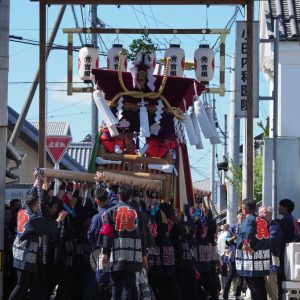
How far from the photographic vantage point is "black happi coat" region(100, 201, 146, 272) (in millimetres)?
13992

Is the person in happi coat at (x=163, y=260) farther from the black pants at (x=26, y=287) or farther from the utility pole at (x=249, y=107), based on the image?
the utility pole at (x=249, y=107)

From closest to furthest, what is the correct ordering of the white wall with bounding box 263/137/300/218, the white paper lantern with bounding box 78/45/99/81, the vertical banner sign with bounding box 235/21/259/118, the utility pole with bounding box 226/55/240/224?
the vertical banner sign with bounding box 235/21/259/118
the white paper lantern with bounding box 78/45/99/81
the white wall with bounding box 263/137/300/218
the utility pole with bounding box 226/55/240/224

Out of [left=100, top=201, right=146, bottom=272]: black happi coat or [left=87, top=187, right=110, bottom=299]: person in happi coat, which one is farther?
[left=87, top=187, right=110, bottom=299]: person in happi coat

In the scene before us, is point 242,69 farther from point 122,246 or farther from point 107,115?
point 122,246

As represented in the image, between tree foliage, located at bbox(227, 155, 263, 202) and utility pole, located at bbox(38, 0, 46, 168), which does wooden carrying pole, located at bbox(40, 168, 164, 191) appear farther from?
tree foliage, located at bbox(227, 155, 263, 202)

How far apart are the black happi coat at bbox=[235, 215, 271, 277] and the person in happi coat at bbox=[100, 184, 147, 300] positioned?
11.7 ft

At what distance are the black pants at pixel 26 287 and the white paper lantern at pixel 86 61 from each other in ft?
28.6

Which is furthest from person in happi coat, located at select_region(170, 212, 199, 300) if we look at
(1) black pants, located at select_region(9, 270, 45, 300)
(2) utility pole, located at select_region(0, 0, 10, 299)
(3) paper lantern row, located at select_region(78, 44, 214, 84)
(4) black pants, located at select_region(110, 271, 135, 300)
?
(3) paper lantern row, located at select_region(78, 44, 214, 84)

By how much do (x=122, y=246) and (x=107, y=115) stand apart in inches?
196

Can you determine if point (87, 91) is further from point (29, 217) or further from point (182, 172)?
point (29, 217)

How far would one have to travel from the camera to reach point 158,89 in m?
19.4

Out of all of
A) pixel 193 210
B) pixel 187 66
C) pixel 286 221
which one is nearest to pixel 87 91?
pixel 187 66

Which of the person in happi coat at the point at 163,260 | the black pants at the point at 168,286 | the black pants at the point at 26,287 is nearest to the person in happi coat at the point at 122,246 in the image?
the black pants at the point at 26,287

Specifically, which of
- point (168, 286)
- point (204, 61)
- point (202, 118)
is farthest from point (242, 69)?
point (168, 286)
